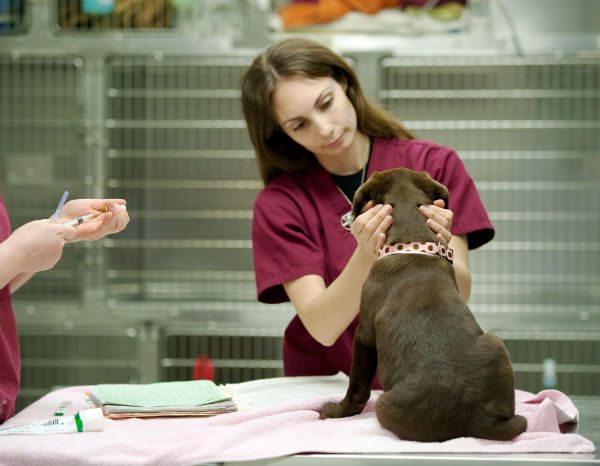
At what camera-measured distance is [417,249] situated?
127 cm

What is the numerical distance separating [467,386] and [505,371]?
0.06 m

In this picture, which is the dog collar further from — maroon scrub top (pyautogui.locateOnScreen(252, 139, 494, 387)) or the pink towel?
maroon scrub top (pyautogui.locateOnScreen(252, 139, 494, 387))

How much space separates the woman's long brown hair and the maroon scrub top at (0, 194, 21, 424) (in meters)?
0.61

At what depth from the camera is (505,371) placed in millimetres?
1131

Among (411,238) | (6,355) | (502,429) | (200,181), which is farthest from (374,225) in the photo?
(200,181)

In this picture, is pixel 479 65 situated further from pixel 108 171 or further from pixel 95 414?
pixel 95 414

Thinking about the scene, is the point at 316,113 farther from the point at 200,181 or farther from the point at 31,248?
the point at 200,181

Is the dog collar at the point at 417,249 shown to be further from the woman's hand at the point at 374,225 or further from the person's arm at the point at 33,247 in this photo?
the person's arm at the point at 33,247

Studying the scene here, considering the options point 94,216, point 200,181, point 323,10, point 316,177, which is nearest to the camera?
point 94,216

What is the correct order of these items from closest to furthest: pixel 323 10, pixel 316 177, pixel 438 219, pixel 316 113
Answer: pixel 438 219
pixel 316 113
pixel 316 177
pixel 323 10

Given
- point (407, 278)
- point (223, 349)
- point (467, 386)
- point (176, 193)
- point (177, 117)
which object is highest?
point (177, 117)

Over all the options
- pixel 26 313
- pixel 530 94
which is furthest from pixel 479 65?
pixel 26 313

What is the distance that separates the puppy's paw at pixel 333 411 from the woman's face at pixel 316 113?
58 centimetres

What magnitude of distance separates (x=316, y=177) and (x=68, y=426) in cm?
80
